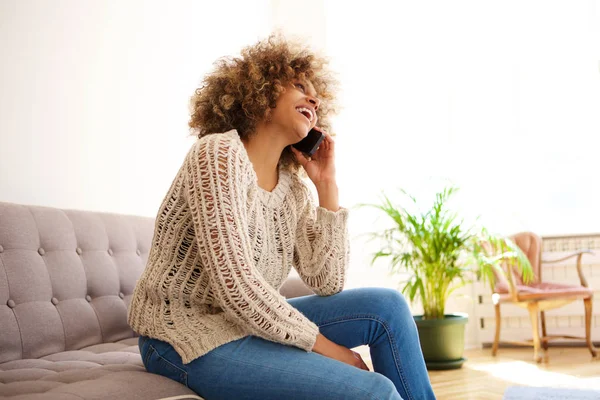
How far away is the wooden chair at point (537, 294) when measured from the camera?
4.09m

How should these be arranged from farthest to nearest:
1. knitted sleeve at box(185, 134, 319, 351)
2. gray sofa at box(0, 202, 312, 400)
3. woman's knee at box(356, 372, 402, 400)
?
1. gray sofa at box(0, 202, 312, 400)
2. knitted sleeve at box(185, 134, 319, 351)
3. woman's knee at box(356, 372, 402, 400)

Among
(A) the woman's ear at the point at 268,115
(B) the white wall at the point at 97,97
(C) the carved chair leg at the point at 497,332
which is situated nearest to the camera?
(A) the woman's ear at the point at 268,115

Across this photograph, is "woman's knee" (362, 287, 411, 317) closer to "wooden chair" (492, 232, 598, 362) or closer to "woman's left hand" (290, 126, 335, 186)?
"woman's left hand" (290, 126, 335, 186)

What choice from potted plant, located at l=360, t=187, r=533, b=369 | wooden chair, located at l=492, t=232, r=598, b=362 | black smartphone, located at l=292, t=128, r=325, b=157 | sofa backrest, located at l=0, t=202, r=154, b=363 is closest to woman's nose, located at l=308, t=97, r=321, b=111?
black smartphone, located at l=292, t=128, r=325, b=157

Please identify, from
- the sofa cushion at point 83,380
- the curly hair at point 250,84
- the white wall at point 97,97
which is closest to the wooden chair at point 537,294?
the white wall at point 97,97

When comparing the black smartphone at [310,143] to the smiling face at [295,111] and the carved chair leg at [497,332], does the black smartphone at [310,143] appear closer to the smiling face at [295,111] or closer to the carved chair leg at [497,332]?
the smiling face at [295,111]

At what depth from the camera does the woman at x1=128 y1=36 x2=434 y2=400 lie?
1231 millimetres

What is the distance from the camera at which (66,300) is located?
194 centimetres

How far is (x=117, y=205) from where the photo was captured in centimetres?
→ 279

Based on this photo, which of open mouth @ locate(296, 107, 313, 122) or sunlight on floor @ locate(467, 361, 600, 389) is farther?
sunlight on floor @ locate(467, 361, 600, 389)

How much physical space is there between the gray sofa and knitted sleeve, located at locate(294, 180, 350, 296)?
1.55 feet

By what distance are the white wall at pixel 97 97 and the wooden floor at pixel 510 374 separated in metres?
1.61

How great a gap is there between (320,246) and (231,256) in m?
0.46

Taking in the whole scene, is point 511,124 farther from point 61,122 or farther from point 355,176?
point 61,122
